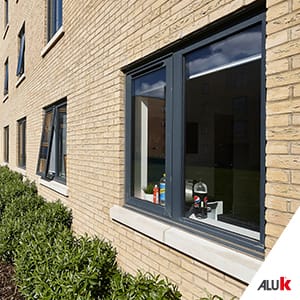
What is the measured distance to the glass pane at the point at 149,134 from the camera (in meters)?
3.40

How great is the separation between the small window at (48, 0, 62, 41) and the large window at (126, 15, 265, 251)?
439cm

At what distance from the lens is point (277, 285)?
1.34 m

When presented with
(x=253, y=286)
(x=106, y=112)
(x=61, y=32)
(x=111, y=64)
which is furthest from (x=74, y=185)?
(x=253, y=286)

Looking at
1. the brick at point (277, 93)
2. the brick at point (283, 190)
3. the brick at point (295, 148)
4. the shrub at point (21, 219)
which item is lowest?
the shrub at point (21, 219)

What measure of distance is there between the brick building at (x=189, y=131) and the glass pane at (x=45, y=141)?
2.25m

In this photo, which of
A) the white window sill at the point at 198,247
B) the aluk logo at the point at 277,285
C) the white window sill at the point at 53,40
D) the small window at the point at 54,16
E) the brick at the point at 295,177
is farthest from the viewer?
the small window at the point at 54,16

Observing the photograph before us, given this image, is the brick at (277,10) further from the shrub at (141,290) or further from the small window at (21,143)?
the small window at (21,143)

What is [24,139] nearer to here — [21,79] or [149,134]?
[21,79]

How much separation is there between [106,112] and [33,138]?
18.3 feet

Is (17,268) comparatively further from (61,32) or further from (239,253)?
(61,32)

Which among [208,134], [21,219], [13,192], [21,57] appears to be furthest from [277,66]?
[21,57]

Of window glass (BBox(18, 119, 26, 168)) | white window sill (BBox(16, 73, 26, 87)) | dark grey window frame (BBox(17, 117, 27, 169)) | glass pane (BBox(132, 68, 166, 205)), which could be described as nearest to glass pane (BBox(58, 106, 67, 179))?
glass pane (BBox(132, 68, 166, 205))

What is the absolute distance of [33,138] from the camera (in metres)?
9.11

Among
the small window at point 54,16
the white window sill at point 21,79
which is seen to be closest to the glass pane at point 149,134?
the small window at point 54,16
